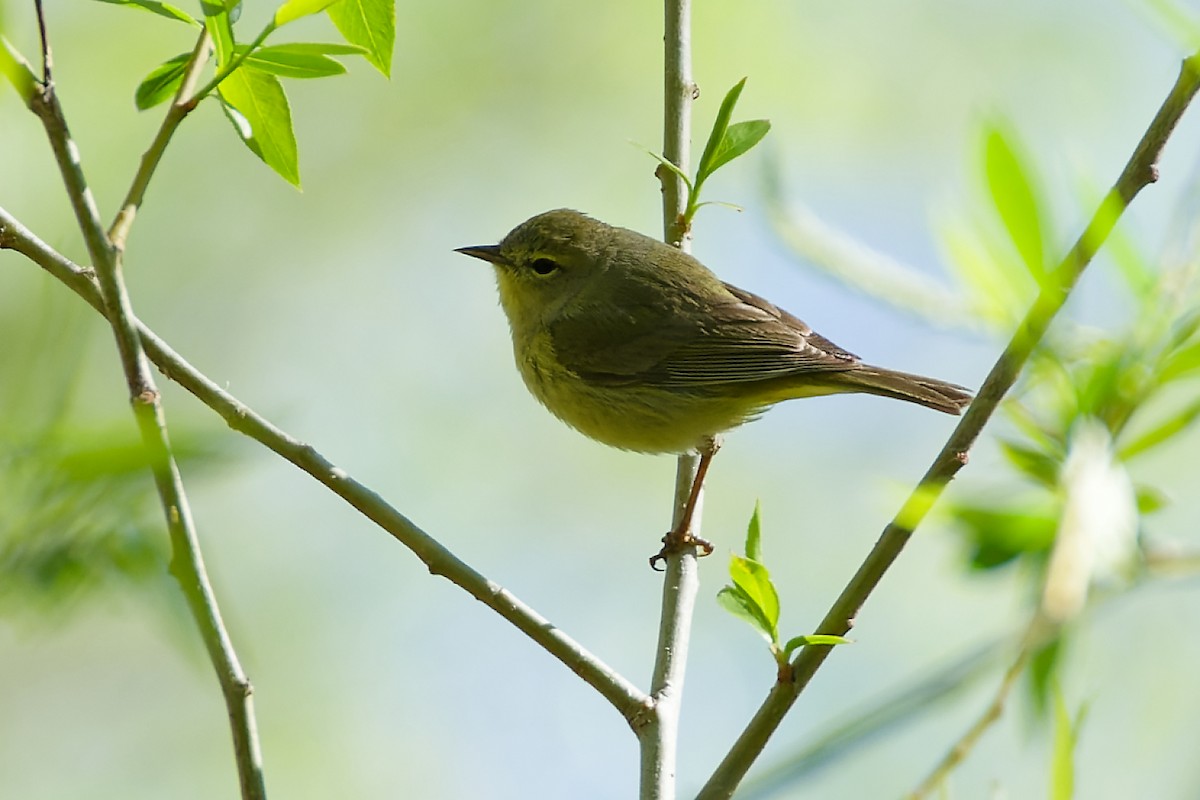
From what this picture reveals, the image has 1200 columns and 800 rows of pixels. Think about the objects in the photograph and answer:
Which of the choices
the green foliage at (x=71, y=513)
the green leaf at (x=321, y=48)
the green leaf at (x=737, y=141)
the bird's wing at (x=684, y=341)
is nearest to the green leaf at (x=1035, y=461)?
the green foliage at (x=71, y=513)

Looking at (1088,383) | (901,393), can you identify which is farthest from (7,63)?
(901,393)

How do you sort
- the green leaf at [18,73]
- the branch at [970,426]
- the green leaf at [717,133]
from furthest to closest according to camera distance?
the green leaf at [717,133]
the green leaf at [18,73]
the branch at [970,426]

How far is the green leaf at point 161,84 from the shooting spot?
1782 mm

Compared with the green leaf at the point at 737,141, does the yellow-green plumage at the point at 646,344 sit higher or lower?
higher

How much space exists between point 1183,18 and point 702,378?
387 centimetres

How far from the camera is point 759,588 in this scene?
6.72ft

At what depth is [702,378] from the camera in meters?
4.72

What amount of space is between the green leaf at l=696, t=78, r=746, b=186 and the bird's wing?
6.11 feet

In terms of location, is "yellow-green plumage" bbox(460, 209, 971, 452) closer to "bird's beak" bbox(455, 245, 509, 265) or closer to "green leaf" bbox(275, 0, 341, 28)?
"bird's beak" bbox(455, 245, 509, 265)

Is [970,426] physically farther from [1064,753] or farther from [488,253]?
[488,253]

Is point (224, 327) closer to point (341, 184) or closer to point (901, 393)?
point (341, 184)

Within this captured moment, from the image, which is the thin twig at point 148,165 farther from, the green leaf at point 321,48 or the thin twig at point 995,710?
the thin twig at point 995,710

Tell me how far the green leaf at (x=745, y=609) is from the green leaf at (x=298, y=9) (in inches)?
44.1

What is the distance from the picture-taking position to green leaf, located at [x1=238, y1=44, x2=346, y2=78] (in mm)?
1729
